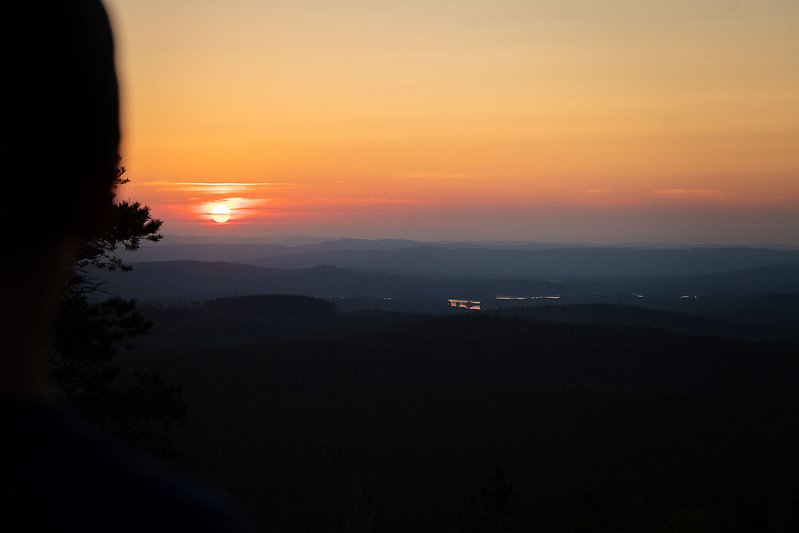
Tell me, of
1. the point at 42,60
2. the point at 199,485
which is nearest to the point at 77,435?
the point at 199,485

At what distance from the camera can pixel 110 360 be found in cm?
1493

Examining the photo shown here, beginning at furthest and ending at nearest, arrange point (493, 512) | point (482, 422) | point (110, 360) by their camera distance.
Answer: point (482, 422) < point (493, 512) < point (110, 360)

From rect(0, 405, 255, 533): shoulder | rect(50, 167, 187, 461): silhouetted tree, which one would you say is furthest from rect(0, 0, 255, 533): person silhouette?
rect(50, 167, 187, 461): silhouetted tree

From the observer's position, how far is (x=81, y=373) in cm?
1439

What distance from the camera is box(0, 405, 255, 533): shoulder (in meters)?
1.02

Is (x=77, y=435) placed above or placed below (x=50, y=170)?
below

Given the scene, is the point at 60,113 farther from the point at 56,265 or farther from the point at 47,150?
the point at 56,265

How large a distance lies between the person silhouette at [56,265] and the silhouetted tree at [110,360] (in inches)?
497

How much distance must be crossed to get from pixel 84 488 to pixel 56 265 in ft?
1.39

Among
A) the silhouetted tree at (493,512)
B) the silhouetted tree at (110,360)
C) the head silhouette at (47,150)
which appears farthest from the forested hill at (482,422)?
the head silhouette at (47,150)

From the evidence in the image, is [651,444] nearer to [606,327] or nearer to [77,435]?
[606,327]

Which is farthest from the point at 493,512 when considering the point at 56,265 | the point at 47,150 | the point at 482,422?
the point at 482,422

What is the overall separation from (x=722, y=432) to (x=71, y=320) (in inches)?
4660

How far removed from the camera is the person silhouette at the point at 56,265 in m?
1.04
